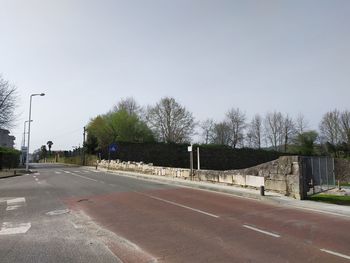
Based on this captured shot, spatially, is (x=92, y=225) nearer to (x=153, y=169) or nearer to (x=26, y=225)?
(x=26, y=225)

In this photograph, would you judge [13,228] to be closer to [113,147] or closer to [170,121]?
[113,147]

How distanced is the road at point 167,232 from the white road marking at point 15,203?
4cm

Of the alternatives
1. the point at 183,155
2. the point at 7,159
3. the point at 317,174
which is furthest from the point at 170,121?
the point at 317,174

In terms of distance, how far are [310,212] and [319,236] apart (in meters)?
4.91

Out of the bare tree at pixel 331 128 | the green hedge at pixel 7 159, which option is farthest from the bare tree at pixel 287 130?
the green hedge at pixel 7 159

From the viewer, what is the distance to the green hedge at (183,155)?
2514 inches

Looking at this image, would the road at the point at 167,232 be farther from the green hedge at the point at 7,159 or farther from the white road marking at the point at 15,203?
the green hedge at the point at 7,159

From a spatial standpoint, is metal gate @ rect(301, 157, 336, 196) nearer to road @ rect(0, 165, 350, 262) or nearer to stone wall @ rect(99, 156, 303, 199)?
stone wall @ rect(99, 156, 303, 199)

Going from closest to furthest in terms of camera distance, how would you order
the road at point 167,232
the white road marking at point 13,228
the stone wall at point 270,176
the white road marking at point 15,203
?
1. the road at point 167,232
2. the white road marking at point 13,228
3. the white road marking at point 15,203
4. the stone wall at point 270,176

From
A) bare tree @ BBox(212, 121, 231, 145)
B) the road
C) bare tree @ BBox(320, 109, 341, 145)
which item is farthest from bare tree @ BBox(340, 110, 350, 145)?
the road

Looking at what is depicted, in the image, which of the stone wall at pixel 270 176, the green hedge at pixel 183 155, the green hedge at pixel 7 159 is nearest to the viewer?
the stone wall at pixel 270 176

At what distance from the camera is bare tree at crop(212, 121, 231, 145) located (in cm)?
10931

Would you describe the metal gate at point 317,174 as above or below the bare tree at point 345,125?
below

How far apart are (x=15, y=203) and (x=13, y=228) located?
6.22 m
